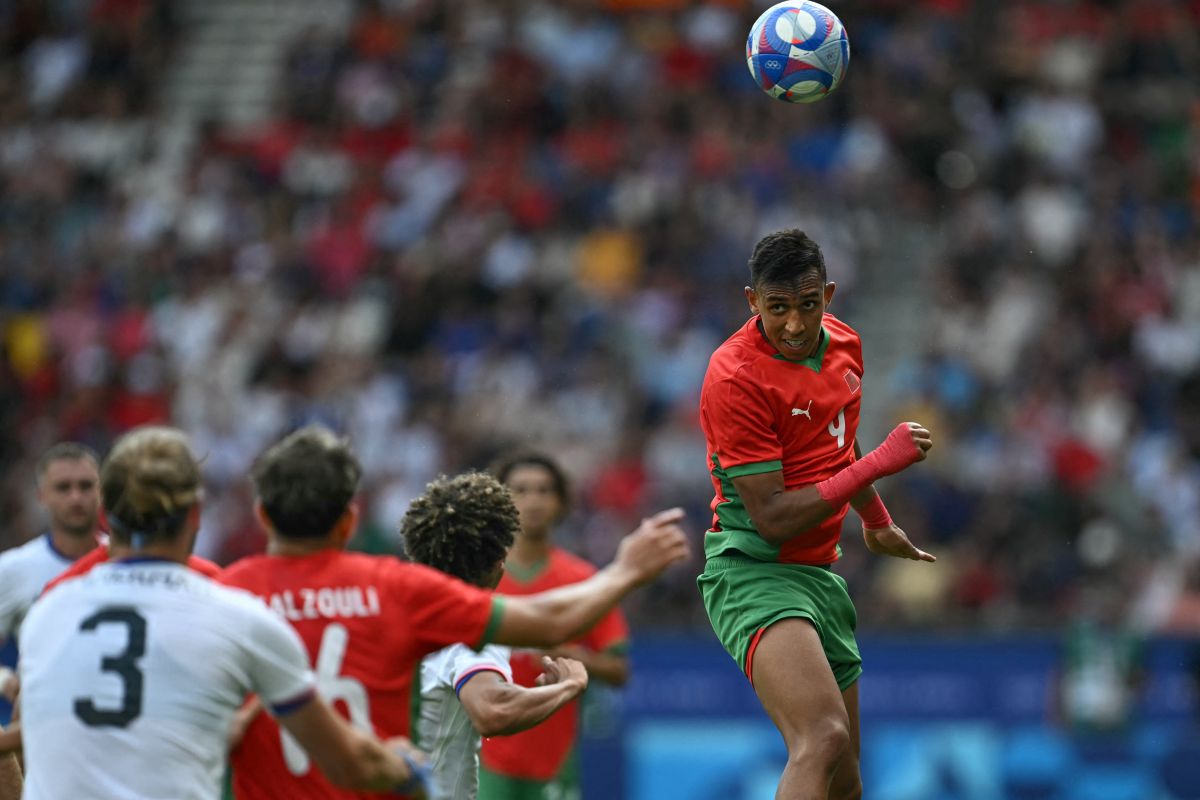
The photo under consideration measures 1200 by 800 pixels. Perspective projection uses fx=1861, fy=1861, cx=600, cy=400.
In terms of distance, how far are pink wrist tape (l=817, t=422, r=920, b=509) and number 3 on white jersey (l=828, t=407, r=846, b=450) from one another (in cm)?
34

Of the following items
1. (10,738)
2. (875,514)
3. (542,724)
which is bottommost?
(542,724)

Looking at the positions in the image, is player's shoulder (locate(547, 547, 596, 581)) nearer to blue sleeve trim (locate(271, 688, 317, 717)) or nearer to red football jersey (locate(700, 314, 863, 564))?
red football jersey (locate(700, 314, 863, 564))

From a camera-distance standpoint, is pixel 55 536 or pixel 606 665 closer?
pixel 55 536

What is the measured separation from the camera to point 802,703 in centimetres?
686

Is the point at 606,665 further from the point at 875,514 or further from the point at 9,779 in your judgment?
the point at 9,779

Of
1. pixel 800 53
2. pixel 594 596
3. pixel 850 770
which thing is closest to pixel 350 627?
pixel 594 596

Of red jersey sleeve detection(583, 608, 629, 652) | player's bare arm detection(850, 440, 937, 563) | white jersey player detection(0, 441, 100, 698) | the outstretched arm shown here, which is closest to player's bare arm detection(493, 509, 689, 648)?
player's bare arm detection(850, 440, 937, 563)

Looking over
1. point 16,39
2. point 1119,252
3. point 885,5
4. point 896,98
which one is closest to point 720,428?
point 1119,252

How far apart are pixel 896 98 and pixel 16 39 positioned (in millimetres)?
12167

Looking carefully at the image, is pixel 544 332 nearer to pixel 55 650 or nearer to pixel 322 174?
pixel 322 174

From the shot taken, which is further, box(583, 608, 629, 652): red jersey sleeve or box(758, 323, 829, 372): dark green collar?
box(583, 608, 629, 652): red jersey sleeve

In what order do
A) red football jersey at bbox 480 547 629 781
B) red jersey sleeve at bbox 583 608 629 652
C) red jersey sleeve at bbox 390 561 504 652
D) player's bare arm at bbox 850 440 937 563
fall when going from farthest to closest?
1. red jersey sleeve at bbox 583 608 629 652
2. red football jersey at bbox 480 547 629 781
3. player's bare arm at bbox 850 440 937 563
4. red jersey sleeve at bbox 390 561 504 652

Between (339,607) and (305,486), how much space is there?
1.16 feet

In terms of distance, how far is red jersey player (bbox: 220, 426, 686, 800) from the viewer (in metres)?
5.23
